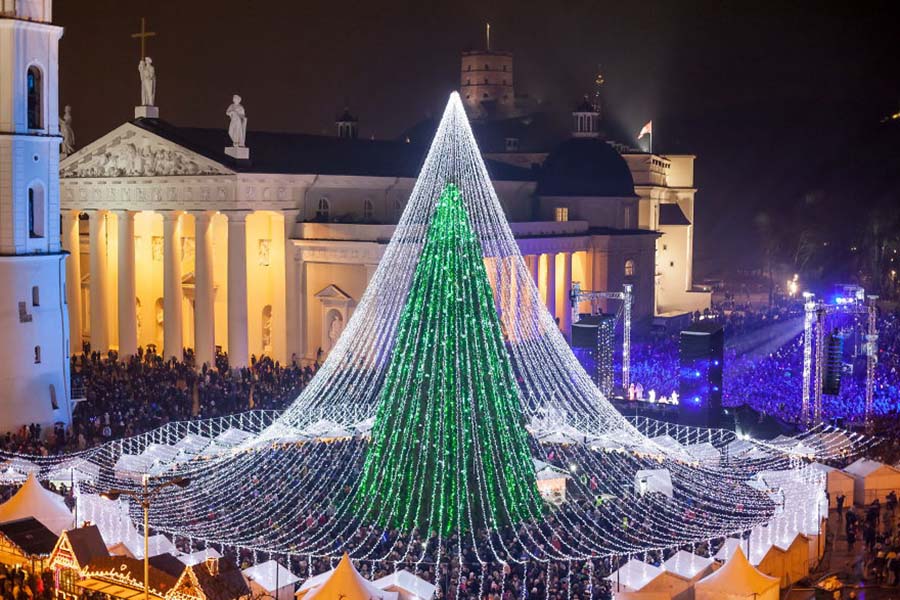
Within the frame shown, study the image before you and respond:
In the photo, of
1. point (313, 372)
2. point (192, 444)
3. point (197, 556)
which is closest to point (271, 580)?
point (197, 556)

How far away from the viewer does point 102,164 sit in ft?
167

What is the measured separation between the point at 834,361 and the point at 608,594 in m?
16.4

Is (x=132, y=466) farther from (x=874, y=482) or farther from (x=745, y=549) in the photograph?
(x=874, y=482)

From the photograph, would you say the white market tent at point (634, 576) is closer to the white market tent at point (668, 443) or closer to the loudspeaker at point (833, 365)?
the white market tent at point (668, 443)

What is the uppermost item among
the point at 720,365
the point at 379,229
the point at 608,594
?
the point at 379,229

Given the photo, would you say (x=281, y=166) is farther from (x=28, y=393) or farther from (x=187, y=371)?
(x=28, y=393)

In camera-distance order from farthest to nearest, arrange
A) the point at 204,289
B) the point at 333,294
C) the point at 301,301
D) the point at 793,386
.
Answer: the point at 301,301, the point at 333,294, the point at 204,289, the point at 793,386

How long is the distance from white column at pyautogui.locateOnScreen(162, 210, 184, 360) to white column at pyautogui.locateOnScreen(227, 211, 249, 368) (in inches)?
106

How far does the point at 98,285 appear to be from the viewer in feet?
171

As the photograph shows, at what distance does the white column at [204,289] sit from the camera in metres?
48.4

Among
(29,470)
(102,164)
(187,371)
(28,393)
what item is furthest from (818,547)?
(102,164)

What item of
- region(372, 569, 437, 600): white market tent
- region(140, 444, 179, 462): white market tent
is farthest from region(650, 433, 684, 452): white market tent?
region(140, 444, 179, 462): white market tent

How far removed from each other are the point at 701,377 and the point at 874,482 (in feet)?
27.6

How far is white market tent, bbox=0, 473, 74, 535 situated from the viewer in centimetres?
2431
